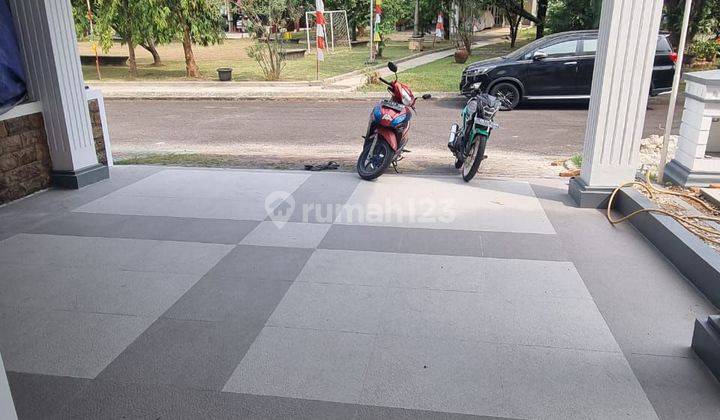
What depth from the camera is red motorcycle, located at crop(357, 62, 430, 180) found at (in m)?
6.81

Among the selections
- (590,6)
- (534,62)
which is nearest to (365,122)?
(534,62)

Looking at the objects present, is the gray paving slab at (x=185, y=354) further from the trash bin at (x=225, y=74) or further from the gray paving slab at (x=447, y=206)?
the trash bin at (x=225, y=74)

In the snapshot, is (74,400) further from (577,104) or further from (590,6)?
(590,6)

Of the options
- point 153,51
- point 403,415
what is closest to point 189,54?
point 153,51

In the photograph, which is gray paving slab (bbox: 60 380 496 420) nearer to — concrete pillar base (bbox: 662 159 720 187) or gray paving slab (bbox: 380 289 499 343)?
gray paving slab (bbox: 380 289 499 343)

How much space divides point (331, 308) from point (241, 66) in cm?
2122

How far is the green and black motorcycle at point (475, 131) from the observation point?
21.7ft

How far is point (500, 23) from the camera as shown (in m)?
56.8

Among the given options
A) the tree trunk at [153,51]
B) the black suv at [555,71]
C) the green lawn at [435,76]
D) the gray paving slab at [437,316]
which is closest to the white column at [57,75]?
the gray paving slab at [437,316]

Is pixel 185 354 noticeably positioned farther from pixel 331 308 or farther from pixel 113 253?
pixel 113 253

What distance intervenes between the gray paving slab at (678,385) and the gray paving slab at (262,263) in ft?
8.08

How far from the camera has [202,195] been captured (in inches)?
249

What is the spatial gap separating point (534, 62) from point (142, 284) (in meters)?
11.3

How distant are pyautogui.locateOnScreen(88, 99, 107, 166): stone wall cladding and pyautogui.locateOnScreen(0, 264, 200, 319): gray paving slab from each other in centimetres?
299
